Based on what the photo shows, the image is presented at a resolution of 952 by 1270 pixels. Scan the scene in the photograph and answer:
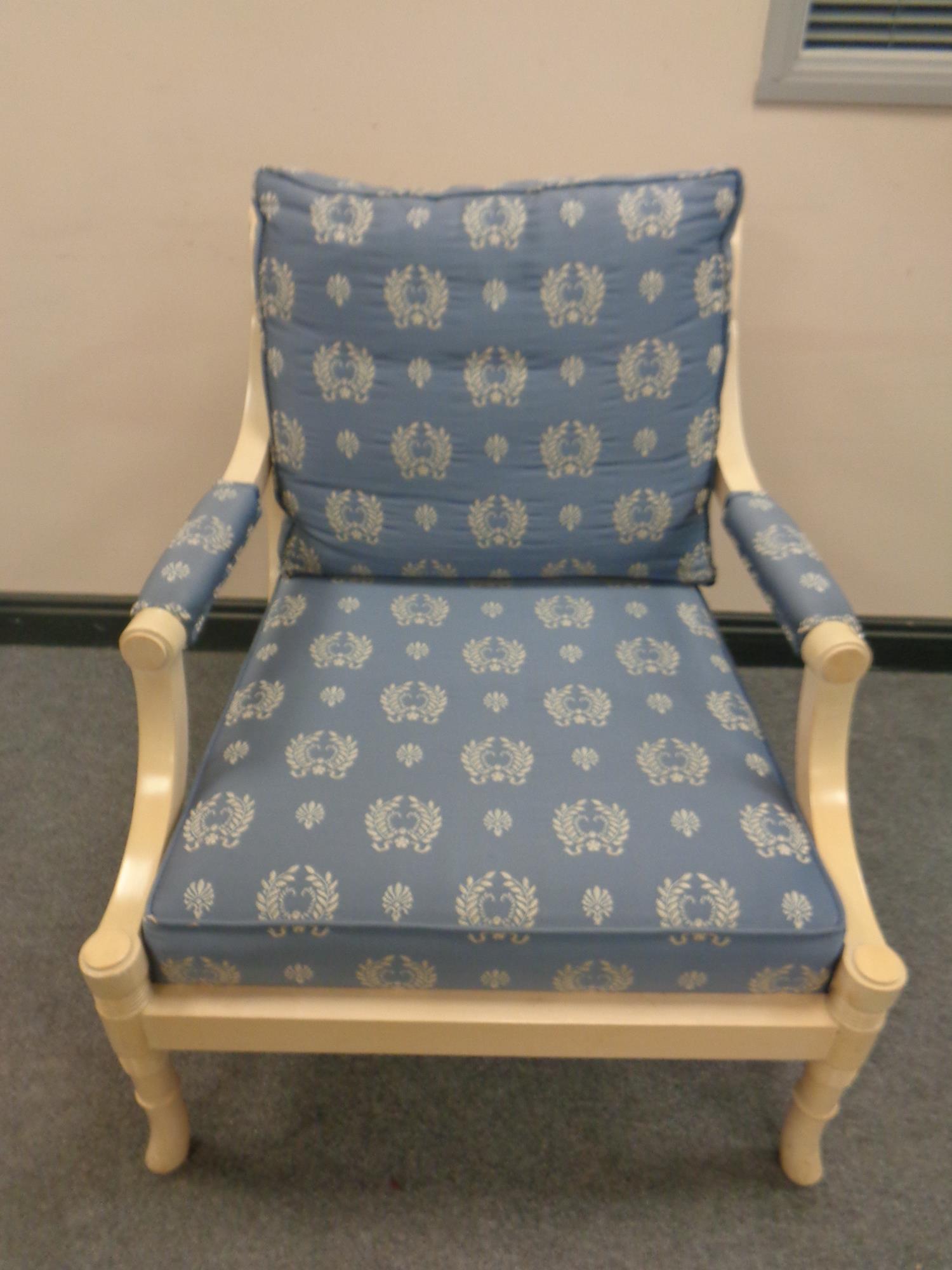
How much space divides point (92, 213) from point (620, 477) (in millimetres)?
934

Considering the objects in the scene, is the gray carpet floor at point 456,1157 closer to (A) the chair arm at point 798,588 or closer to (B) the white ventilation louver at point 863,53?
(A) the chair arm at point 798,588

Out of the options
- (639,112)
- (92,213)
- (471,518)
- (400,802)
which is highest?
(639,112)

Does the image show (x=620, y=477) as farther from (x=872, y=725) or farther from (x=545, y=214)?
(x=872, y=725)

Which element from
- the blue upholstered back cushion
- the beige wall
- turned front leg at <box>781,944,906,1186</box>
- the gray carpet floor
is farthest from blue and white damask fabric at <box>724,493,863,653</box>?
the gray carpet floor

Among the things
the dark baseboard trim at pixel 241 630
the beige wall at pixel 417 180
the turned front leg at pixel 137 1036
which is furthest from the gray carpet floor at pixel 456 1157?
the beige wall at pixel 417 180

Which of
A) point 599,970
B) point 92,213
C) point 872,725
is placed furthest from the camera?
point 872,725

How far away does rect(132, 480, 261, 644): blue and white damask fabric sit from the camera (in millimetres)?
839

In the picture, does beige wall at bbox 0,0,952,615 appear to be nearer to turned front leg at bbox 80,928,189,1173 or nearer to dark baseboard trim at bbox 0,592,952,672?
dark baseboard trim at bbox 0,592,952,672

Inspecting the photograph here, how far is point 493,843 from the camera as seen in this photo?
80 centimetres

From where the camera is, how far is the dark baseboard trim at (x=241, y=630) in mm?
1666

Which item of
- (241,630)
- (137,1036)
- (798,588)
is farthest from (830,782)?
(241,630)

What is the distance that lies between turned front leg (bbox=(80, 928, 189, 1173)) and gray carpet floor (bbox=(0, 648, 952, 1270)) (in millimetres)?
61

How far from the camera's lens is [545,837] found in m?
0.81

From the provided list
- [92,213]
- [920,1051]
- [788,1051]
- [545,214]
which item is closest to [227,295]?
[92,213]
